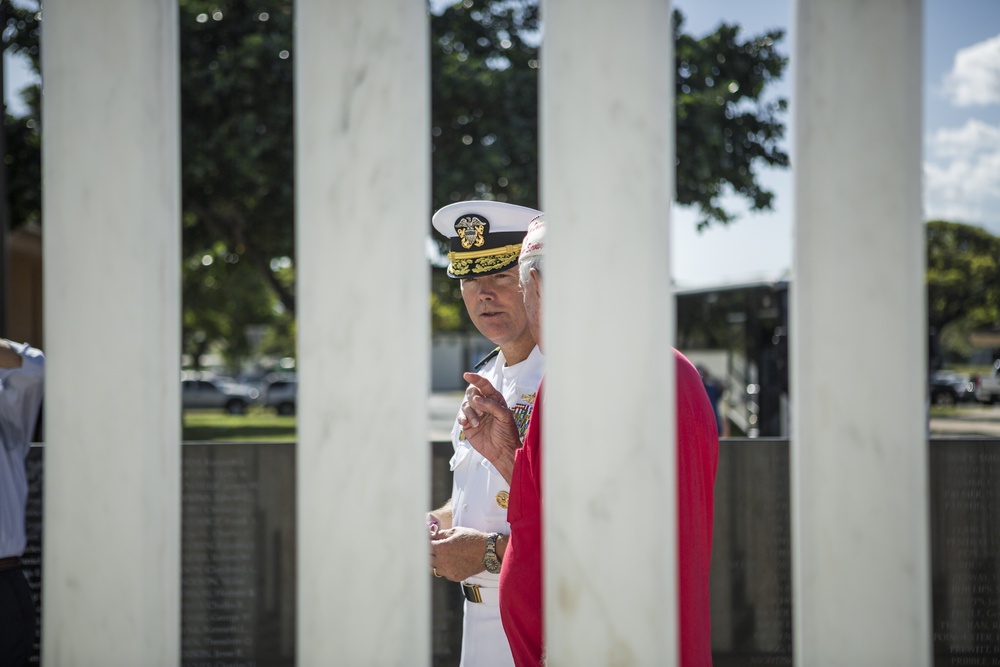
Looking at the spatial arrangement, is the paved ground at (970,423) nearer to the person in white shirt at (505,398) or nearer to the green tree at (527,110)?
the green tree at (527,110)

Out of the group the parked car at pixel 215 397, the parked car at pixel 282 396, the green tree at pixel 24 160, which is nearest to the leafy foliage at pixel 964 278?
the parked car at pixel 282 396

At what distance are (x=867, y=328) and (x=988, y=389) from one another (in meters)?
39.3

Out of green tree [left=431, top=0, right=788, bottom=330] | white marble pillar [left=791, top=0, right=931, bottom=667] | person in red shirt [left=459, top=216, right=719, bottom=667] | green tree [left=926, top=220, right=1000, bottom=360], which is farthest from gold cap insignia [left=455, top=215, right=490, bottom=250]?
green tree [left=926, top=220, right=1000, bottom=360]

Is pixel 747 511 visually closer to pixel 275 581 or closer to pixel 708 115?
pixel 275 581

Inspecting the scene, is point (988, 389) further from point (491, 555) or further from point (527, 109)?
point (491, 555)

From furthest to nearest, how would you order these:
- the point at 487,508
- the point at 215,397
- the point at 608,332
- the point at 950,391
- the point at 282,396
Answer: the point at 215,397 < the point at 950,391 < the point at 282,396 < the point at 487,508 < the point at 608,332

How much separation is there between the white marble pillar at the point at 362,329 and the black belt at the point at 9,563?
211cm

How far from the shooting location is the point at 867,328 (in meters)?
1.41

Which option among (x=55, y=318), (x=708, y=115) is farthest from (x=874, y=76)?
(x=708, y=115)

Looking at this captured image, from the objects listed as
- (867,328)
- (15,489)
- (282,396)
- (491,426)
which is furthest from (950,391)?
(867,328)

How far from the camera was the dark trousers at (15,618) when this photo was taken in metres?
2.95

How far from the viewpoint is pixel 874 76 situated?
1.40m

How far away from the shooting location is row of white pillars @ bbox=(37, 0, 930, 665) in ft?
4.45

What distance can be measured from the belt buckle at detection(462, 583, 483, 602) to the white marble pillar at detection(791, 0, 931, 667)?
1.40m
